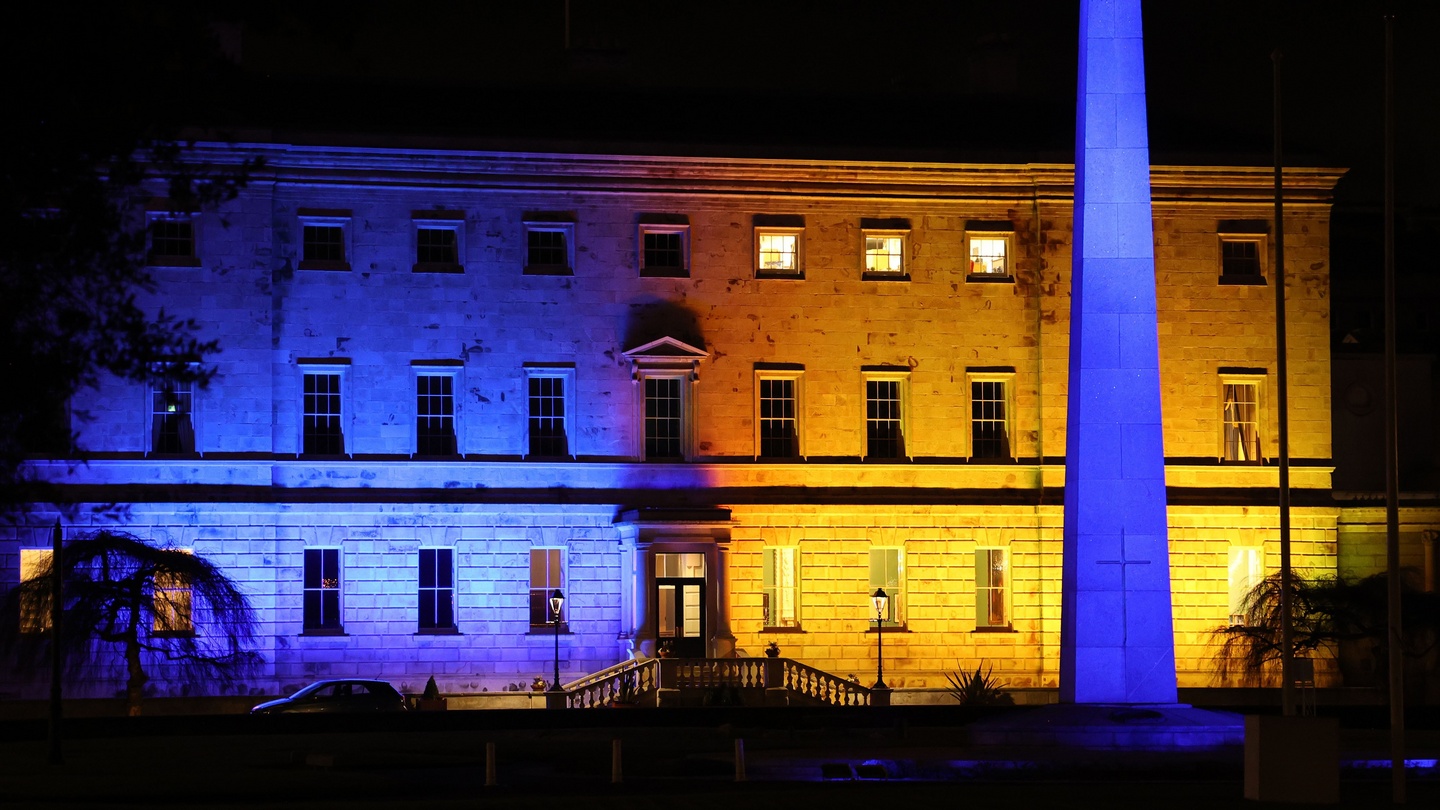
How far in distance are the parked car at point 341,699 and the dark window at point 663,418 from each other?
972cm

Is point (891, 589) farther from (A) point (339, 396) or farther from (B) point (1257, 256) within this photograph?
(A) point (339, 396)

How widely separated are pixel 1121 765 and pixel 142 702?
25131mm

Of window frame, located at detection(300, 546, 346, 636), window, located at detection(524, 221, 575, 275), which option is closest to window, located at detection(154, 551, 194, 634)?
window frame, located at detection(300, 546, 346, 636)

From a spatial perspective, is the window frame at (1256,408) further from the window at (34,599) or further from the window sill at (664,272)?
the window at (34,599)

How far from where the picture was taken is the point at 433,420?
50656 mm

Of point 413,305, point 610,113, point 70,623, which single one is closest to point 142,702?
point 70,623

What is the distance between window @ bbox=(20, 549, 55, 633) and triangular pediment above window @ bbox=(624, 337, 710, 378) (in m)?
14.0

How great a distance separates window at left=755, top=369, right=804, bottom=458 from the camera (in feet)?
170

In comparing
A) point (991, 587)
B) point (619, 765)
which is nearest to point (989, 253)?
point (991, 587)

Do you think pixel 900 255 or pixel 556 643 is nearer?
pixel 556 643

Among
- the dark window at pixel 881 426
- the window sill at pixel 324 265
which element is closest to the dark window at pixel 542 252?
the window sill at pixel 324 265

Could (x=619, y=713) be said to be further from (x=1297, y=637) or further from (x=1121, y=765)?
(x=1297, y=637)

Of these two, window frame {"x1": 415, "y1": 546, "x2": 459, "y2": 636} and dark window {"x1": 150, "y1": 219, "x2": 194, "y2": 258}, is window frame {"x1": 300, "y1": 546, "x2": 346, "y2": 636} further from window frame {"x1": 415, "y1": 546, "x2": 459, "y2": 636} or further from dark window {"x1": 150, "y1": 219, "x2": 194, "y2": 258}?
dark window {"x1": 150, "y1": 219, "x2": 194, "y2": 258}

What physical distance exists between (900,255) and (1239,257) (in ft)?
27.9
